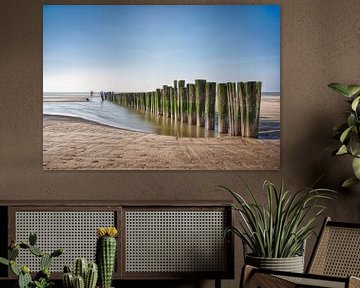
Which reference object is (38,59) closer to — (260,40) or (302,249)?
(260,40)

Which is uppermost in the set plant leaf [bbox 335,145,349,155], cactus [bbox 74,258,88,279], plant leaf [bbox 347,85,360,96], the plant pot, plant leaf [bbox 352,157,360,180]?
plant leaf [bbox 347,85,360,96]

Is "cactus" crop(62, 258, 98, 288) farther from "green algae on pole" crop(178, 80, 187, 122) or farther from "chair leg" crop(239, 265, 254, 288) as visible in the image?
"green algae on pole" crop(178, 80, 187, 122)

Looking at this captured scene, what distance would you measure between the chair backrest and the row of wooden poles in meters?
1.31

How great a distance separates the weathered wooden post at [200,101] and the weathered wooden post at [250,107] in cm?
28

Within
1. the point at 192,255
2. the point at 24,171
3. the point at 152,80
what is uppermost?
the point at 152,80

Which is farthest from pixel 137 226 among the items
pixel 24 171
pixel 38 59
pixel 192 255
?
pixel 38 59

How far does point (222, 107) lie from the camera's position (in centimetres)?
605

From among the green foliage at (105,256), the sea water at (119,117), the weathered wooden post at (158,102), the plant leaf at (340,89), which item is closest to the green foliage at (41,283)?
the green foliage at (105,256)

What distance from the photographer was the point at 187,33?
6016mm

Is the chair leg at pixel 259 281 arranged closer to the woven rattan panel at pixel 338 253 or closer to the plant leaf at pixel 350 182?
the woven rattan panel at pixel 338 253

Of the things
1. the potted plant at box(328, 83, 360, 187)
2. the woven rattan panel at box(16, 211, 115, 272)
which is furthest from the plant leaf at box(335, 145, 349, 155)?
the woven rattan panel at box(16, 211, 115, 272)

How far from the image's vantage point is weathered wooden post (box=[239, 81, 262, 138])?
6004 millimetres

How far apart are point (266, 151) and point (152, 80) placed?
972 millimetres

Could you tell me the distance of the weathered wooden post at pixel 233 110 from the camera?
19.7ft
